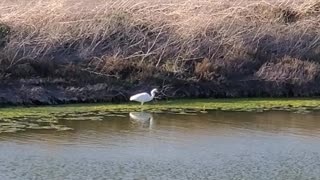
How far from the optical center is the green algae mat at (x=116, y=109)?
1633 cm

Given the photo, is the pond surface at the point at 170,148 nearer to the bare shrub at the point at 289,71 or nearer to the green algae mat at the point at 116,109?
the green algae mat at the point at 116,109

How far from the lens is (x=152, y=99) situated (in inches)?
766

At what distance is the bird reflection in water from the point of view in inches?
658

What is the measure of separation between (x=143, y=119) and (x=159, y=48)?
15.2 ft

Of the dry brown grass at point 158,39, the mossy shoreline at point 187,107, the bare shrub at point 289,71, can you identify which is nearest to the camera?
the mossy shoreline at point 187,107

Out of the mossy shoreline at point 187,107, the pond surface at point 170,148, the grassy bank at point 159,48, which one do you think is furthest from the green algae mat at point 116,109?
the grassy bank at point 159,48

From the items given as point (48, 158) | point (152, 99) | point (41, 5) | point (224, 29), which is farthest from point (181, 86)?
point (48, 158)

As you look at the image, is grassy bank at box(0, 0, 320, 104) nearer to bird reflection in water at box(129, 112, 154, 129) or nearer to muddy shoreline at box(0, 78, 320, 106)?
muddy shoreline at box(0, 78, 320, 106)

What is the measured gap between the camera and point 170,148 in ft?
47.6

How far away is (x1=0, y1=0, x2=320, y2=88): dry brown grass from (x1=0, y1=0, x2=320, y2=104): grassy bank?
26mm

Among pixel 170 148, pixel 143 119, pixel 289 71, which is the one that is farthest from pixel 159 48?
pixel 170 148

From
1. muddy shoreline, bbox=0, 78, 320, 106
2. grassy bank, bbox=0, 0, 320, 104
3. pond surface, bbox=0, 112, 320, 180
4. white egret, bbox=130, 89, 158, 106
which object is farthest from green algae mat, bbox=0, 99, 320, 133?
grassy bank, bbox=0, 0, 320, 104

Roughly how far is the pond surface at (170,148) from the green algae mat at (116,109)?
1.05 feet

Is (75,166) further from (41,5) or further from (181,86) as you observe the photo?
(41,5)
